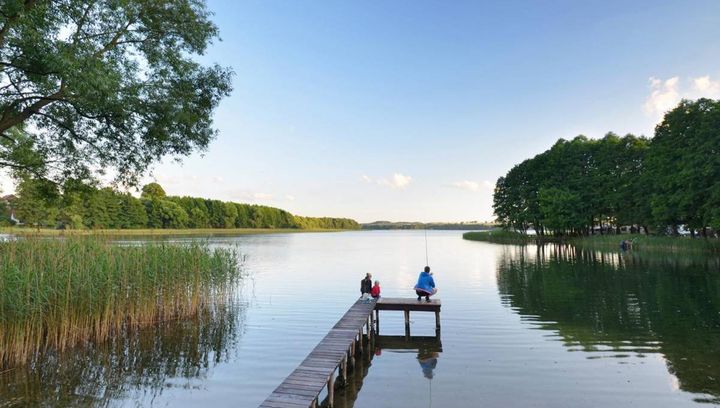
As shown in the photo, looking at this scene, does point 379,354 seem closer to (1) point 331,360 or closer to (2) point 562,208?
(1) point 331,360

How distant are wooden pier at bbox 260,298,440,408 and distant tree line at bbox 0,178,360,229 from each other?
36.9ft

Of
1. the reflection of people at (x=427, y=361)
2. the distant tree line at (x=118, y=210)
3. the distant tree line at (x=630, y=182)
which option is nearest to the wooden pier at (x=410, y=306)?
the reflection of people at (x=427, y=361)

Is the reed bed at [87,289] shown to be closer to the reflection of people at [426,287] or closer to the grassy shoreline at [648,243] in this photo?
the reflection of people at [426,287]

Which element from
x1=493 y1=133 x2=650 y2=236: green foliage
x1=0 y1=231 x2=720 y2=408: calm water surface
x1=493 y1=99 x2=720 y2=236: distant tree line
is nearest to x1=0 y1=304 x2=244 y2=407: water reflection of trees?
x1=0 y1=231 x2=720 y2=408: calm water surface

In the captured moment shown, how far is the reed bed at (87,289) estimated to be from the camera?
36.0 ft

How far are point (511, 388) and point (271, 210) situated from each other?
636ft

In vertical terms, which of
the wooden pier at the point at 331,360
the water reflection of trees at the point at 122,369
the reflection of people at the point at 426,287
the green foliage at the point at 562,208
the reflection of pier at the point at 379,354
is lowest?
the reflection of pier at the point at 379,354

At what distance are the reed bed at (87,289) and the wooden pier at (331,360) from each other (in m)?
7.47

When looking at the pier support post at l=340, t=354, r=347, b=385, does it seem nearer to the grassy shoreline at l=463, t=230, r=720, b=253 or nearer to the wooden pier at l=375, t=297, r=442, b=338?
the wooden pier at l=375, t=297, r=442, b=338

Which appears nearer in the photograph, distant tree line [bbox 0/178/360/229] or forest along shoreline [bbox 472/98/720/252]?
distant tree line [bbox 0/178/360/229]

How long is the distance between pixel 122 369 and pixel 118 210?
89186mm

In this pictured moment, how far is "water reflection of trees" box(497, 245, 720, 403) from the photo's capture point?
1244cm

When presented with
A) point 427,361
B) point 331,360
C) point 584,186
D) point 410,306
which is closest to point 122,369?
point 331,360

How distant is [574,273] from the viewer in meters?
32.4
